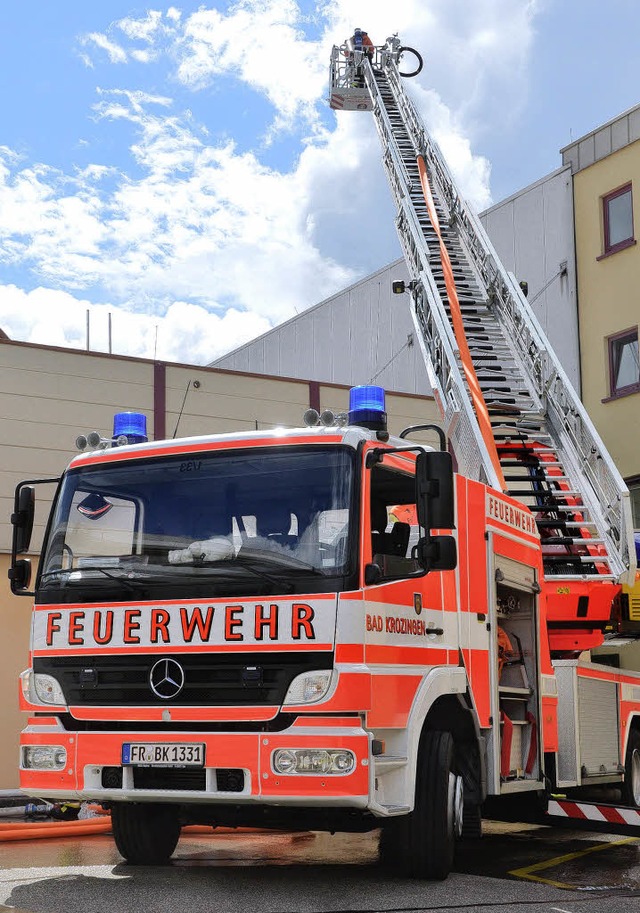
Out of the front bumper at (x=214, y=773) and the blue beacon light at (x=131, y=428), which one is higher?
the blue beacon light at (x=131, y=428)

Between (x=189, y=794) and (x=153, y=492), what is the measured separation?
1.70 metres

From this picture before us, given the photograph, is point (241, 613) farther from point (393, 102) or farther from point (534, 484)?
point (393, 102)

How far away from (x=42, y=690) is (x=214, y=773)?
3.97ft

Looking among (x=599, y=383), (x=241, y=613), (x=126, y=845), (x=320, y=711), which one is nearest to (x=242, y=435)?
(x=241, y=613)

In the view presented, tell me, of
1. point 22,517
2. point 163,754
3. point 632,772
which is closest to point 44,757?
point 163,754

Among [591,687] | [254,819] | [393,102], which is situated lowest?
[254,819]

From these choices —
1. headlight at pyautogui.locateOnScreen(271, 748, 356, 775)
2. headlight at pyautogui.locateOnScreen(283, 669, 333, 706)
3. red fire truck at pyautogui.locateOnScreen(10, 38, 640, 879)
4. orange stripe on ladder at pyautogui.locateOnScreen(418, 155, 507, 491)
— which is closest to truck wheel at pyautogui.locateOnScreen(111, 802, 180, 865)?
red fire truck at pyautogui.locateOnScreen(10, 38, 640, 879)

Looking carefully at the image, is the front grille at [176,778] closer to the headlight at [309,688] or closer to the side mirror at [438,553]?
the headlight at [309,688]

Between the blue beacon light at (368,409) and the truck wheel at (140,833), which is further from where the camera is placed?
the truck wheel at (140,833)

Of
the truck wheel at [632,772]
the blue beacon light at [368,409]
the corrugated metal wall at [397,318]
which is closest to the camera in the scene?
the blue beacon light at [368,409]

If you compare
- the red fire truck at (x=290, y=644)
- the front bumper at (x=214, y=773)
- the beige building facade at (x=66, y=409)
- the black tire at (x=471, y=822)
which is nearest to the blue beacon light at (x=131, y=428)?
the red fire truck at (x=290, y=644)

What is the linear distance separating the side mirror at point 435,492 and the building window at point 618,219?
13551 mm

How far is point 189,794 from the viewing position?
20.1 feet

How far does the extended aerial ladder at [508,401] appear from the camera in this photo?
9789mm
